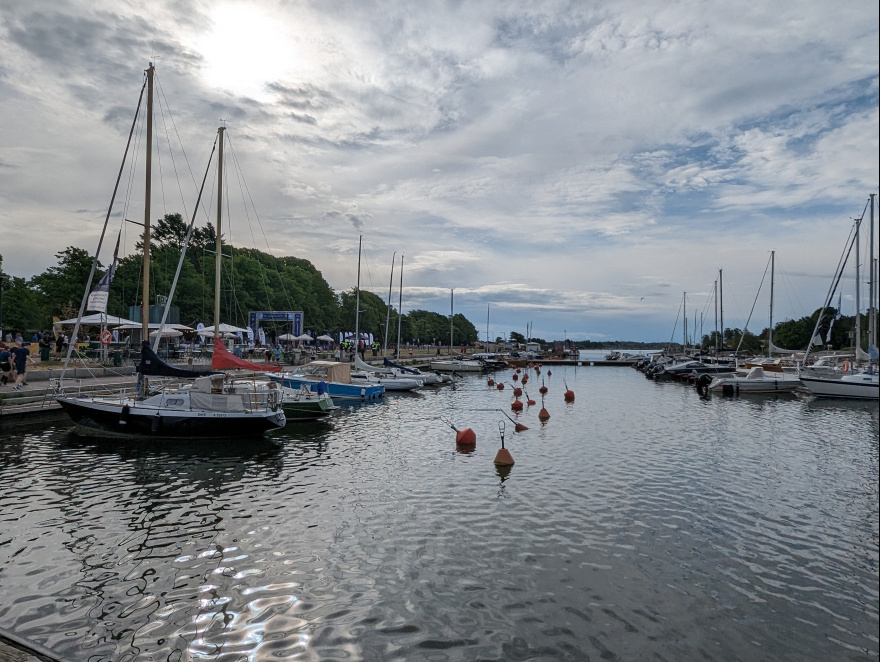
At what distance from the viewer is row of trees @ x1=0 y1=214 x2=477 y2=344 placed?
60.0m

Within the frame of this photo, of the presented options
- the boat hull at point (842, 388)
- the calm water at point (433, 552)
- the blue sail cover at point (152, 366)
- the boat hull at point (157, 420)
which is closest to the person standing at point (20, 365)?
the calm water at point (433, 552)

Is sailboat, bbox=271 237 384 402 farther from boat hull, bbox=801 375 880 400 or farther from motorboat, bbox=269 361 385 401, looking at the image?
boat hull, bbox=801 375 880 400

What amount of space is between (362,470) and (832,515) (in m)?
Result: 13.5

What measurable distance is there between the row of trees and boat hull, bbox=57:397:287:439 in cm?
2200

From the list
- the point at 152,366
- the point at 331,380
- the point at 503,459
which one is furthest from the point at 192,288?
the point at 503,459

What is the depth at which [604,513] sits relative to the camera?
13500 mm

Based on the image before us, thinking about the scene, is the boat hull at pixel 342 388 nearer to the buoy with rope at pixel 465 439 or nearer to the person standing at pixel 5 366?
the person standing at pixel 5 366

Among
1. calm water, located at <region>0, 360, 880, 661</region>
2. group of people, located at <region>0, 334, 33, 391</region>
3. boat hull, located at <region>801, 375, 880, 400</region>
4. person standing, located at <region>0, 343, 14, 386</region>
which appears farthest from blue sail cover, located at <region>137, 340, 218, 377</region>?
boat hull, located at <region>801, 375, 880, 400</region>

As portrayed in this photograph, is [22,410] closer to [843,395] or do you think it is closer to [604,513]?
[604,513]

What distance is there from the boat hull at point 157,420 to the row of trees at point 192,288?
22.0 metres

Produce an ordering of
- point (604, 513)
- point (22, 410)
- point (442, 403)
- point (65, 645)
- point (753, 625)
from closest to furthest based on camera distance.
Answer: point (65, 645) → point (753, 625) → point (604, 513) → point (22, 410) → point (442, 403)

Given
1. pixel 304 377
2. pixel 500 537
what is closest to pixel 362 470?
pixel 500 537

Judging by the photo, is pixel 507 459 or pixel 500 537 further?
pixel 507 459

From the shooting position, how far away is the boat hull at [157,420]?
20.8 metres
